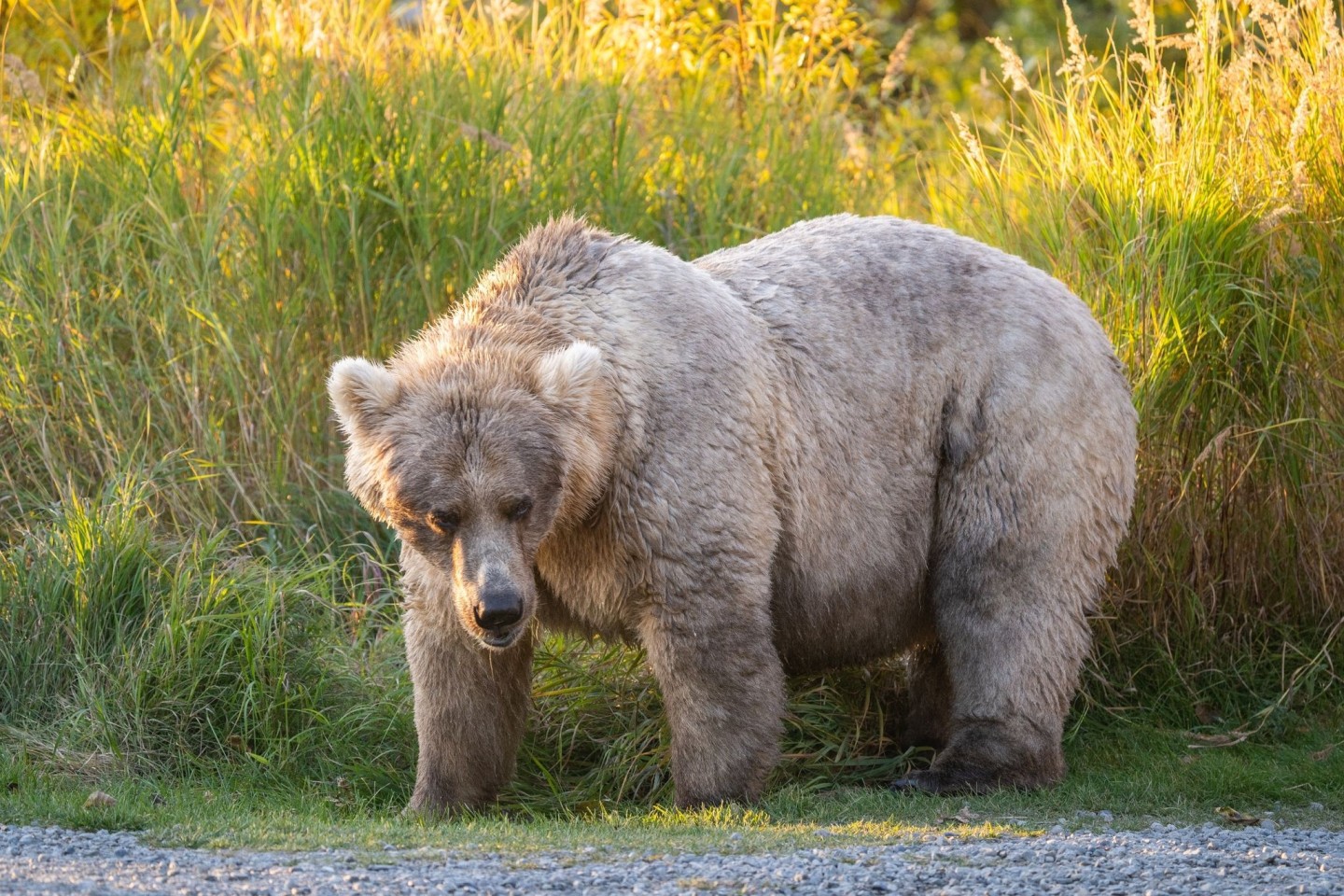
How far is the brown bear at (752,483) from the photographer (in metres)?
5.31

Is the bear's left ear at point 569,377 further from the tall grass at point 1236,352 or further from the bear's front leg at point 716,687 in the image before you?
the tall grass at point 1236,352

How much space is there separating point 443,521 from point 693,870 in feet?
4.55

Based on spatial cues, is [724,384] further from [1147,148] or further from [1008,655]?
[1147,148]

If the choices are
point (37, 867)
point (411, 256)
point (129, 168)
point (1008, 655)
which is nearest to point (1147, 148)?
point (1008, 655)

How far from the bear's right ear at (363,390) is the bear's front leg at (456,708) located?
0.78 metres

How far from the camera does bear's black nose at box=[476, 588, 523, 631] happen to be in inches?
200

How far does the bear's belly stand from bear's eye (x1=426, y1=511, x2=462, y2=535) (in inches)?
52.6

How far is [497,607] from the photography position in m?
5.08

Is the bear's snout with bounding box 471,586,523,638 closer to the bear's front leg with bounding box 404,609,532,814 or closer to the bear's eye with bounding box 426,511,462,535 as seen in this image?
the bear's eye with bounding box 426,511,462,535

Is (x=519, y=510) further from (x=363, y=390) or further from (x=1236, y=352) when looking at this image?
(x=1236, y=352)

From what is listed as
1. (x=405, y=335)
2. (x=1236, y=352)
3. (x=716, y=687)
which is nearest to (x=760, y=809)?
(x=716, y=687)

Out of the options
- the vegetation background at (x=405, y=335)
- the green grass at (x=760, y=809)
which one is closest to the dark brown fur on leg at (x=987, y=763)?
the green grass at (x=760, y=809)

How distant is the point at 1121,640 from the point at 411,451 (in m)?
3.43

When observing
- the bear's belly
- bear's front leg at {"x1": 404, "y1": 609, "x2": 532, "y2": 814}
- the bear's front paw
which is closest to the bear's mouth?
bear's front leg at {"x1": 404, "y1": 609, "x2": 532, "y2": 814}
